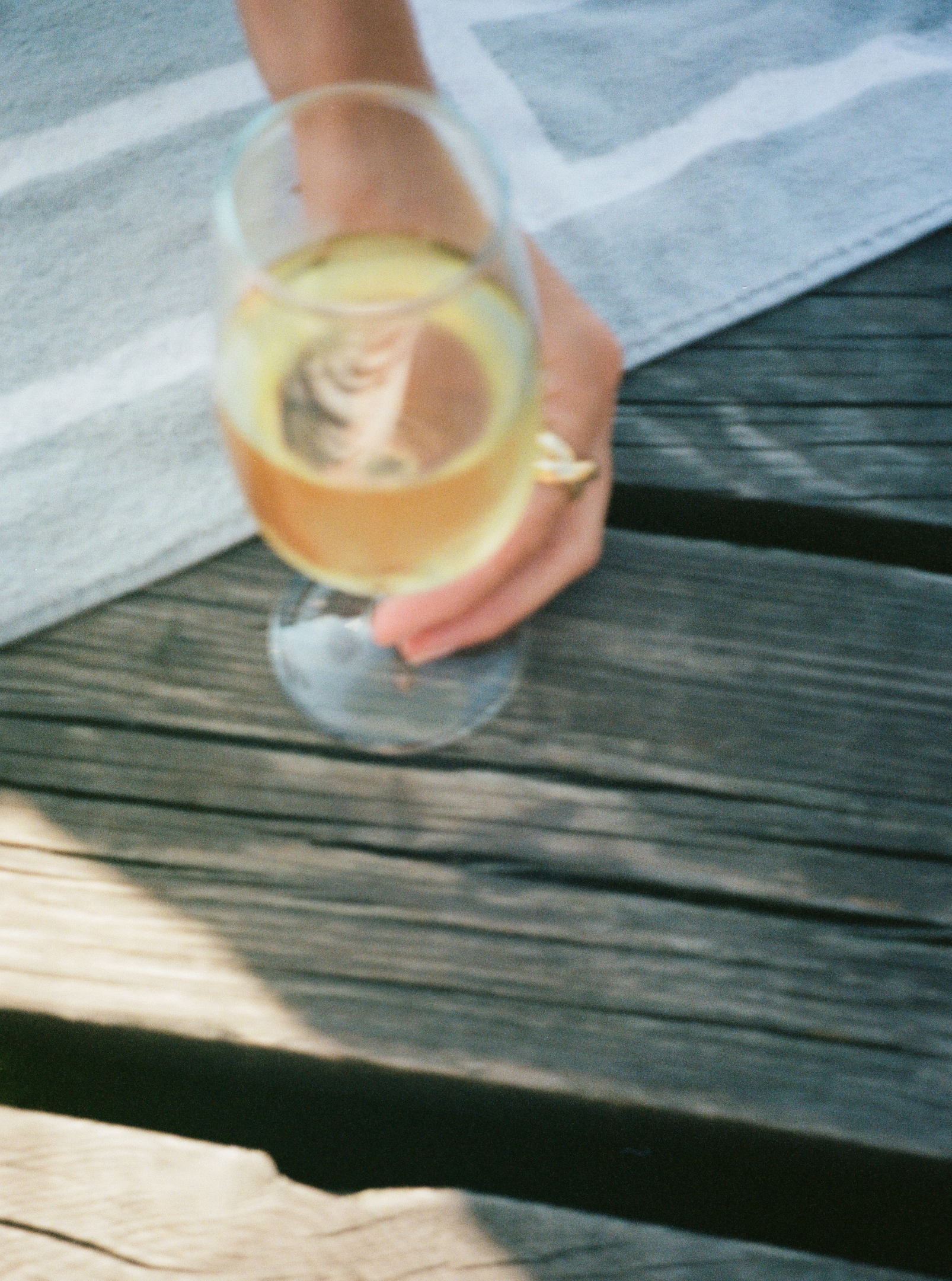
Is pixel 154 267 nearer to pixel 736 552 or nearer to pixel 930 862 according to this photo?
pixel 736 552

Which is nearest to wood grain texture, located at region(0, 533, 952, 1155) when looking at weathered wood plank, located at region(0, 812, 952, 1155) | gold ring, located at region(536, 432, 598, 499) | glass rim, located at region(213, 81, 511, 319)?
weathered wood plank, located at region(0, 812, 952, 1155)

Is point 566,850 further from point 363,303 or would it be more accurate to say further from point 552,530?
point 363,303

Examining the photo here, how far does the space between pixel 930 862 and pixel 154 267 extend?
82 cm

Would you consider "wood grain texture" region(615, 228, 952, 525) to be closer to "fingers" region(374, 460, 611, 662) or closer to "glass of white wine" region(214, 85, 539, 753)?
"fingers" region(374, 460, 611, 662)

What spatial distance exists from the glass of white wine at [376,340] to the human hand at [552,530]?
6.4 inches

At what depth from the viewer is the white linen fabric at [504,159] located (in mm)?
877

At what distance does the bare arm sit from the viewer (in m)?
0.80

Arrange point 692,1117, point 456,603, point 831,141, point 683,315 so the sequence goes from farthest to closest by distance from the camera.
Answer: point 831,141
point 683,315
point 456,603
point 692,1117

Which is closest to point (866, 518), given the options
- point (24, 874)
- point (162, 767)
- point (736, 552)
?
point (736, 552)

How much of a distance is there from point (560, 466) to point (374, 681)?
0.24 m

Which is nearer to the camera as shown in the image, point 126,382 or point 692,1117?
point 692,1117

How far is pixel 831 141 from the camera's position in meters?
1.07

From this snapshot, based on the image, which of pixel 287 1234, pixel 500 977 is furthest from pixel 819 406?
pixel 287 1234

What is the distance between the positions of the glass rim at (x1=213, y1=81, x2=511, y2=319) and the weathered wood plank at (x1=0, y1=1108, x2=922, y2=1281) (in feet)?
1.66
